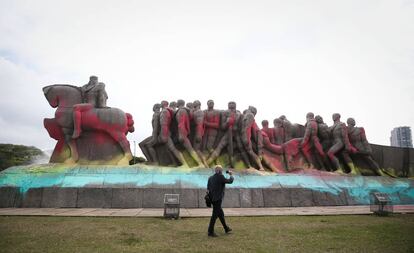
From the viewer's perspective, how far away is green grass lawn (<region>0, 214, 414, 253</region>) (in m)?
5.84

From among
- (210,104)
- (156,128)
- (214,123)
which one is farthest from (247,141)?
(156,128)

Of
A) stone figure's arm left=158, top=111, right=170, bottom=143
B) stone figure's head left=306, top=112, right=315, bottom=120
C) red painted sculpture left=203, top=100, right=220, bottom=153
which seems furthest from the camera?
stone figure's head left=306, top=112, right=315, bottom=120

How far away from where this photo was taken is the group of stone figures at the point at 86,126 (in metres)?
15.2

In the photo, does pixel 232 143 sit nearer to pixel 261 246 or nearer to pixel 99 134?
pixel 99 134

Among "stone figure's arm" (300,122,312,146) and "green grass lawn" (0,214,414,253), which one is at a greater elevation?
"stone figure's arm" (300,122,312,146)

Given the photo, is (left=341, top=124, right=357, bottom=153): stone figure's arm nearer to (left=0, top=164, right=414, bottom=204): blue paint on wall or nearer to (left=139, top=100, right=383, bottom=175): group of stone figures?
(left=139, top=100, right=383, bottom=175): group of stone figures

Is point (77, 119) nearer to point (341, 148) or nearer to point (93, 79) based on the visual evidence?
point (93, 79)

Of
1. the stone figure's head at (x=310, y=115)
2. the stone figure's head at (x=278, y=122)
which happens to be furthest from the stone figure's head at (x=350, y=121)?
the stone figure's head at (x=278, y=122)

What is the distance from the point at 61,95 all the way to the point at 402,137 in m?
46.0

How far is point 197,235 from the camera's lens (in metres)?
7.11

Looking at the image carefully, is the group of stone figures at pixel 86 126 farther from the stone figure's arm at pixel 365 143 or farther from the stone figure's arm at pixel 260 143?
the stone figure's arm at pixel 365 143

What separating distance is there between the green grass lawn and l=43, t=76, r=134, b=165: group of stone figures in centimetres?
636

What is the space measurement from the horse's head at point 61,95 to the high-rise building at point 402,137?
42356mm

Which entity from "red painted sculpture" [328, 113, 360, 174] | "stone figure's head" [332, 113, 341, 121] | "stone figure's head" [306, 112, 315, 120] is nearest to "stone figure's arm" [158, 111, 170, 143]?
"stone figure's head" [306, 112, 315, 120]
